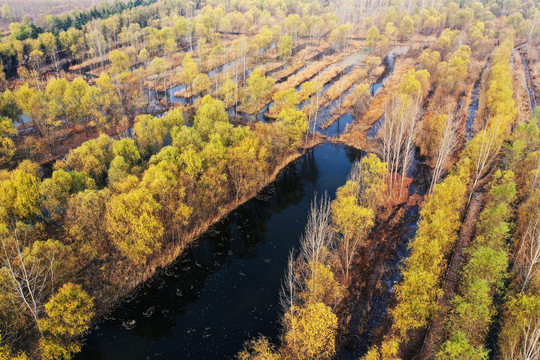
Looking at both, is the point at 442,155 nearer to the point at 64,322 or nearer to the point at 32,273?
the point at 64,322

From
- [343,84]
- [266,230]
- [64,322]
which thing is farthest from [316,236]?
[343,84]

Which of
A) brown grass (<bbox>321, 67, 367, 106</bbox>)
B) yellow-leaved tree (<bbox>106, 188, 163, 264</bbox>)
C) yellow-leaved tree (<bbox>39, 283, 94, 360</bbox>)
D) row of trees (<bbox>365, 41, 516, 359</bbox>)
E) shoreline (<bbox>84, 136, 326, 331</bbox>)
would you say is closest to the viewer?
yellow-leaved tree (<bbox>39, 283, 94, 360</bbox>)

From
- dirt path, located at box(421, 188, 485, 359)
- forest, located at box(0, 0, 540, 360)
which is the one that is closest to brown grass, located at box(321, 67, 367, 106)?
forest, located at box(0, 0, 540, 360)

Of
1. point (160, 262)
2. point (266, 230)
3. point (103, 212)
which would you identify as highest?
point (103, 212)

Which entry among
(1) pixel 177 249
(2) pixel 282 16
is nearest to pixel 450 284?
(1) pixel 177 249

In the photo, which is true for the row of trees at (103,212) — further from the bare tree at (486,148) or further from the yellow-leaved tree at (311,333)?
the bare tree at (486,148)

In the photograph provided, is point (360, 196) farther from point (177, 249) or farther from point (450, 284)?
point (177, 249)

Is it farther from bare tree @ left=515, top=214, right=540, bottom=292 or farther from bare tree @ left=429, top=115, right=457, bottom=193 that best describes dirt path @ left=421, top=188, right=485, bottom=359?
bare tree @ left=429, top=115, right=457, bottom=193
